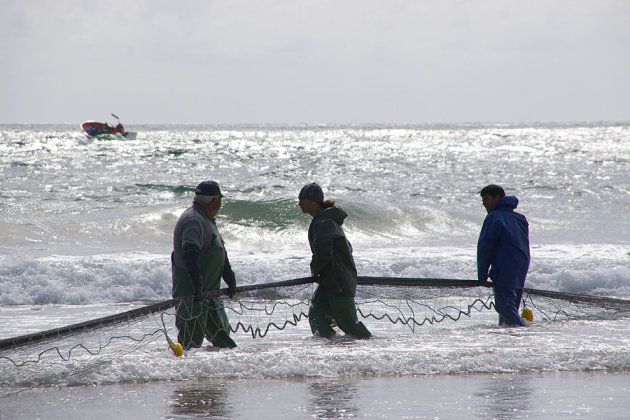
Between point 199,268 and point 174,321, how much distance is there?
0.99 m

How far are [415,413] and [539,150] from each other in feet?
203

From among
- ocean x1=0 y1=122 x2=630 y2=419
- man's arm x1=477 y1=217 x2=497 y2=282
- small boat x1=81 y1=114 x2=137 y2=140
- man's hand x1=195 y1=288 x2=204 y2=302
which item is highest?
small boat x1=81 y1=114 x2=137 y2=140

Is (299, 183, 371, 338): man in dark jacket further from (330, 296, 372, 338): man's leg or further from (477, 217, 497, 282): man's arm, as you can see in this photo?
(477, 217, 497, 282): man's arm

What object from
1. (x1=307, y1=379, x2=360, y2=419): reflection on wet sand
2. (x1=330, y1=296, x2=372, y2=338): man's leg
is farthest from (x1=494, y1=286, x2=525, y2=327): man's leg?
(x1=307, y1=379, x2=360, y2=419): reflection on wet sand

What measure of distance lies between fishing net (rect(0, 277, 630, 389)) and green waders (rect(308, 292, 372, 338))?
0.52 feet

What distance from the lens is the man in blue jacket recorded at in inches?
269

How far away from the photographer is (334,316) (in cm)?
644

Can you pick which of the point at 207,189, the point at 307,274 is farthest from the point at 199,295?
the point at 307,274

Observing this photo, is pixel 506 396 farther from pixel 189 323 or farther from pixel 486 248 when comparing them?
pixel 189 323

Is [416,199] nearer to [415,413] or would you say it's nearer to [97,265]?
[97,265]

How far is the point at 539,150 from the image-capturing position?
63.3 meters

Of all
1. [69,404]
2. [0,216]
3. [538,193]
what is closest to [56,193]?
[0,216]

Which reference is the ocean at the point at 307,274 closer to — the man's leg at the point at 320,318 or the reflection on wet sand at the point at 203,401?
the reflection on wet sand at the point at 203,401

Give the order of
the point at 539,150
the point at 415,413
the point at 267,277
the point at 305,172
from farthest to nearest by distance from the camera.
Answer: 1. the point at 539,150
2. the point at 305,172
3. the point at 267,277
4. the point at 415,413
